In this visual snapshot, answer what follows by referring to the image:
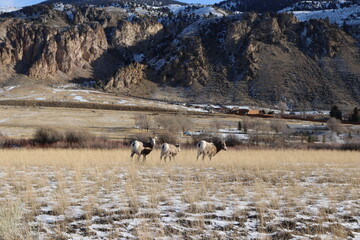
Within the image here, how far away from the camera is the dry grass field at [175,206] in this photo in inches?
263

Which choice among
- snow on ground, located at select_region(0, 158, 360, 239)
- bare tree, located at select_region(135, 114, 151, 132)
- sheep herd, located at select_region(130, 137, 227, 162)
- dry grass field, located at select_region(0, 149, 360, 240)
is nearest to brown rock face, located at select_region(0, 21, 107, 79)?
bare tree, located at select_region(135, 114, 151, 132)

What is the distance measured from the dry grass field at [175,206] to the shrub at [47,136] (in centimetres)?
2122

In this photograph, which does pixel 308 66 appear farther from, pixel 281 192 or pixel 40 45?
pixel 281 192

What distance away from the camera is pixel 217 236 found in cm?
649

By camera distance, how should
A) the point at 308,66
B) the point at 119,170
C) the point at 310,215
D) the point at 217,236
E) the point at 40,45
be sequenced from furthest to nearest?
the point at 40,45 < the point at 308,66 < the point at 119,170 < the point at 310,215 < the point at 217,236

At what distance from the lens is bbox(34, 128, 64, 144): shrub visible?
111 ft

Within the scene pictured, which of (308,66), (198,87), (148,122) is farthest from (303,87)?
(148,122)

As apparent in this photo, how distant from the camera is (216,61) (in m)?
163

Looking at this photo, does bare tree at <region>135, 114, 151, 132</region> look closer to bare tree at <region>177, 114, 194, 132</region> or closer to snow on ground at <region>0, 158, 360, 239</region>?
bare tree at <region>177, 114, 194, 132</region>

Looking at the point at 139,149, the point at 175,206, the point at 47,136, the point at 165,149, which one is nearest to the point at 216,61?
the point at 47,136

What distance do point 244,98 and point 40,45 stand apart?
103752 millimetres

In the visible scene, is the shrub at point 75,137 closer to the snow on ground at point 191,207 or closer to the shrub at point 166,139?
the shrub at point 166,139

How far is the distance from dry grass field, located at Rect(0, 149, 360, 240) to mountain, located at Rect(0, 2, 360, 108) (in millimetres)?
118315

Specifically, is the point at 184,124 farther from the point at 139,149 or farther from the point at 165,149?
the point at 139,149
